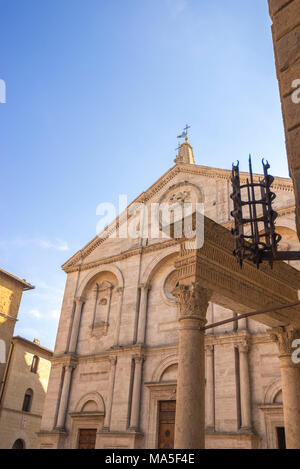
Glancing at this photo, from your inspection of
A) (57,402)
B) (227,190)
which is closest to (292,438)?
(227,190)

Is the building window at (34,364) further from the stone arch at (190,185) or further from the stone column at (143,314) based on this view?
the stone arch at (190,185)

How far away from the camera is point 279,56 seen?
408 cm

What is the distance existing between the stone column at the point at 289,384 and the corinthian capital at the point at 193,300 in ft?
8.74

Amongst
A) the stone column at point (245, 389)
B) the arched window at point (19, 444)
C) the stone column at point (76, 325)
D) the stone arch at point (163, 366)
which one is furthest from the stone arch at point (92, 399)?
the arched window at point (19, 444)

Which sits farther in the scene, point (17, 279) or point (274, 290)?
point (17, 279)

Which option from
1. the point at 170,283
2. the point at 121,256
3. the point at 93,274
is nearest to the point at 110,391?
the point at 170,283

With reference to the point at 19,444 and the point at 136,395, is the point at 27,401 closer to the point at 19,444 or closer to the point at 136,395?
the point at 19,444

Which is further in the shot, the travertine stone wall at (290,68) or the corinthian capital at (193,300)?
the corinthian capital at (193,300)

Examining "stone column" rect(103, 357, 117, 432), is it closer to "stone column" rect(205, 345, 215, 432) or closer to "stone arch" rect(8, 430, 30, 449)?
"stone column" rect(205, 345, 215, 432)

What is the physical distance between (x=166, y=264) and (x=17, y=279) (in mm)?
11437

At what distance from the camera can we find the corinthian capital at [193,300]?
7207 mm

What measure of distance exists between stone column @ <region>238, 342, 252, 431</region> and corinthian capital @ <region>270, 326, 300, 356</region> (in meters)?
4.54

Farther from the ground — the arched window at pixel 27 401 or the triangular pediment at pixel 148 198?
the triangular pediment at pixel 148 198
